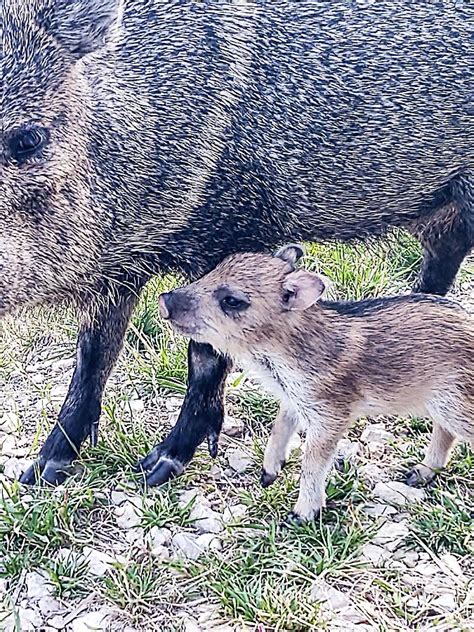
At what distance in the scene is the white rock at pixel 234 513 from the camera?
321 cm

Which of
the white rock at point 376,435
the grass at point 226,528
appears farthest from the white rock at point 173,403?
the white rock at point 376,435

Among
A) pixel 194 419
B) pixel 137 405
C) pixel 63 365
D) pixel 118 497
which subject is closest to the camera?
pixel 118 497

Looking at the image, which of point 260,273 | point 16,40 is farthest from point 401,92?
point 16,40

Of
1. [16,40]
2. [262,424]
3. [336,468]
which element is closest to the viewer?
[16,40]

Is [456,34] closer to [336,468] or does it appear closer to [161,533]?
[336,468]

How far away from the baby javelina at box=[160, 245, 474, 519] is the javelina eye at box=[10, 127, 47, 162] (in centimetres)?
56

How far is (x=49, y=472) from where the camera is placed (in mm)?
3463

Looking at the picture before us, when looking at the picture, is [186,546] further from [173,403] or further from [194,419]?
[173,403]

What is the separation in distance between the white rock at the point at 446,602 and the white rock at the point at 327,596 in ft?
0.81

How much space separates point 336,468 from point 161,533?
0.65 m

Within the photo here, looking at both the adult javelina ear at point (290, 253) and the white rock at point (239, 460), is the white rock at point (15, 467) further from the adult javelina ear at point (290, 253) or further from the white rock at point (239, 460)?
the adult javelina ear at point (290, 253)

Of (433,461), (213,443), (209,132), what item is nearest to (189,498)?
(213,443)

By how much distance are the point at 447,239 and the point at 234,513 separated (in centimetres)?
130

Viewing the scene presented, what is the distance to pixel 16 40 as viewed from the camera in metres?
2.87
